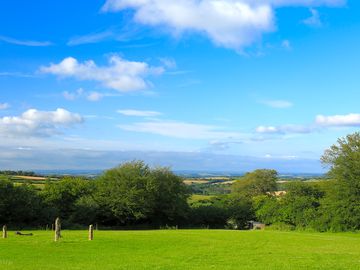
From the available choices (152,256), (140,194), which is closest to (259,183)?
(140,194)

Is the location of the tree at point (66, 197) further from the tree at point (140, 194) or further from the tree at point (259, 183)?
the tree at point (259, 183)

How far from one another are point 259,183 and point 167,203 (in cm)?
4283

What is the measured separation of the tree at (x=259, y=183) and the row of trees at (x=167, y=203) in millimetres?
22885

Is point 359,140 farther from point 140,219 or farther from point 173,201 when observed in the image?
point 140,219

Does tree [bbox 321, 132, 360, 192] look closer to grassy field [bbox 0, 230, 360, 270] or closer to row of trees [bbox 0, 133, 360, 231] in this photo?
row of trees [bbox 0, 133, 360, 231]

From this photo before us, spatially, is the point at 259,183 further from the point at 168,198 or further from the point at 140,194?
the point at 140,194

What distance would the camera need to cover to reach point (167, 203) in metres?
85.4

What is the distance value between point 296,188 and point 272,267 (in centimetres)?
7165

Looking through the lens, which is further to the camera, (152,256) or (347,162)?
(347,162)

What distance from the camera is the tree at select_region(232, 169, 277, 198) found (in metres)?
120

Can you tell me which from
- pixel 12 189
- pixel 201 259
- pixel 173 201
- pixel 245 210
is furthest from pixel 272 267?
pixel 245 210

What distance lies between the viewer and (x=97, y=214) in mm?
79312

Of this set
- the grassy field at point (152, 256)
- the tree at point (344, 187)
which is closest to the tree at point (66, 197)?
the grassy field at point (152, 256)

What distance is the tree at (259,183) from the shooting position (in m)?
120
